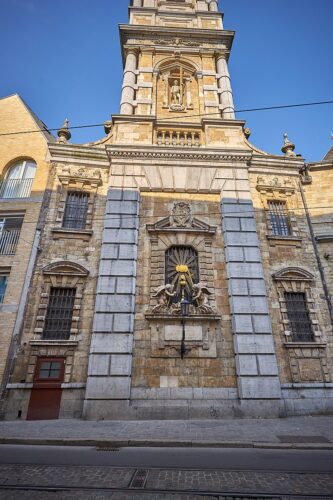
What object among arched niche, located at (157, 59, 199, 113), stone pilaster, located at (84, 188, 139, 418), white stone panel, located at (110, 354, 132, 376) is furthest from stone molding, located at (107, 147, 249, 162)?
white stone panel, located at (110, 354, 132, 376)

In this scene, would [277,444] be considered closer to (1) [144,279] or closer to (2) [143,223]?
(1) [144,279]

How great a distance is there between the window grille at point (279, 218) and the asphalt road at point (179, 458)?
987cm

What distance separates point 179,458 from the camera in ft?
19.3

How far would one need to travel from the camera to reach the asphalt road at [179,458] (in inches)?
215

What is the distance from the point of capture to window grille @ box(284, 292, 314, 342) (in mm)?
11875

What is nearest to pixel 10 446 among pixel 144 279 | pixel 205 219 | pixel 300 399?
pixel 144 279

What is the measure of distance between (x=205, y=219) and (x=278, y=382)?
7.50m

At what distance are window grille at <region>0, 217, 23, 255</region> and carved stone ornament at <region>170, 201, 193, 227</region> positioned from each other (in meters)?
7.44

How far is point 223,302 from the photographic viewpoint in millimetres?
11945

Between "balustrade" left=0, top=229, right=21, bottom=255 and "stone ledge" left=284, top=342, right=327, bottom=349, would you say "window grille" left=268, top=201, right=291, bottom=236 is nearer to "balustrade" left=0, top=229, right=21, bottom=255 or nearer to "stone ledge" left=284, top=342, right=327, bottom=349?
"stone ledge" left=284, top=342, right=327, bottom=349

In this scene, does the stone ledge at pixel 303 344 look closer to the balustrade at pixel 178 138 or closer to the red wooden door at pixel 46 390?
the red wooden door at pixel 46 390

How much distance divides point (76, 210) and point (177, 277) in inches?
239

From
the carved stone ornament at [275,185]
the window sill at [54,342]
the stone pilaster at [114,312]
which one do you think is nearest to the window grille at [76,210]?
the stone pilaster at [114,312]

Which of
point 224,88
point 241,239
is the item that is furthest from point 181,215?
point 224,88
